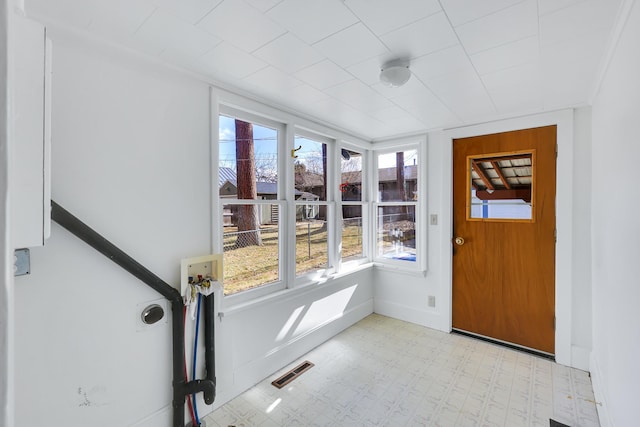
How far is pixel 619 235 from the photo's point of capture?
1438 mm

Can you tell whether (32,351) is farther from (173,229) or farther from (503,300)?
(503,300)

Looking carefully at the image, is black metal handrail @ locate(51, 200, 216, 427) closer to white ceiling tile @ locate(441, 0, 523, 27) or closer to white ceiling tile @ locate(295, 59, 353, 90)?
white ceiling tile @ locate(295, 59, 353, 90)

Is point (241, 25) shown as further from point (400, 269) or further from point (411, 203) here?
point (400, 269)

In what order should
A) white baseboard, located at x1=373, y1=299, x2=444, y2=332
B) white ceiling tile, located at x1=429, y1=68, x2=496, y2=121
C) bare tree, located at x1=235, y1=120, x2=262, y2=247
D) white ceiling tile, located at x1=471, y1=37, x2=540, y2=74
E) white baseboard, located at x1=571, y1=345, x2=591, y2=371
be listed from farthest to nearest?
white baseboard, located at x1=373, y1=299, x2=444, y2=332
white baseboard, located at x1=571, y1=345, x2=591, y2=371
bare tree, located at x1=235, y1=120, x2=262, y2=247
white ceiling tile, located at x1=429, y1=68, x2=496, y2=121
white ceiling tile, located at x1=471, y1=37, x2=540, y2=74

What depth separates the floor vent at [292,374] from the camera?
228 cm

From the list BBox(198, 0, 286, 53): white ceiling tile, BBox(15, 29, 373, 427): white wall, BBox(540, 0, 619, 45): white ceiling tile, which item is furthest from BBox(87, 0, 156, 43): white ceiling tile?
BBox(540, 0, 619, 45): white ceiling tile

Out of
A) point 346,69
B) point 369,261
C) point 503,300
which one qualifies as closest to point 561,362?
point 503,300

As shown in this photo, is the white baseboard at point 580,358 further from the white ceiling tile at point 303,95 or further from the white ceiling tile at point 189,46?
the white ceiling tile at point 189,46

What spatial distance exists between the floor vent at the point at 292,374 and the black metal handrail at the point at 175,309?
0.56 m

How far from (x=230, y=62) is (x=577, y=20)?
177 centimetres

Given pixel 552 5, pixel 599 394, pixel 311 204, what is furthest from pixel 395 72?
pixel 599 394

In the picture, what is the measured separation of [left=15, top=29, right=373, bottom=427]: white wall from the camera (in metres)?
1.38

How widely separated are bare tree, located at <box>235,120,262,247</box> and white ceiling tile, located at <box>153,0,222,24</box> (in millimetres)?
969

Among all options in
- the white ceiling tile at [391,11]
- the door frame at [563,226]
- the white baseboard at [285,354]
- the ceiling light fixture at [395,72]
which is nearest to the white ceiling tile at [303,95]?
the ceiling light fixture at [395,72]
